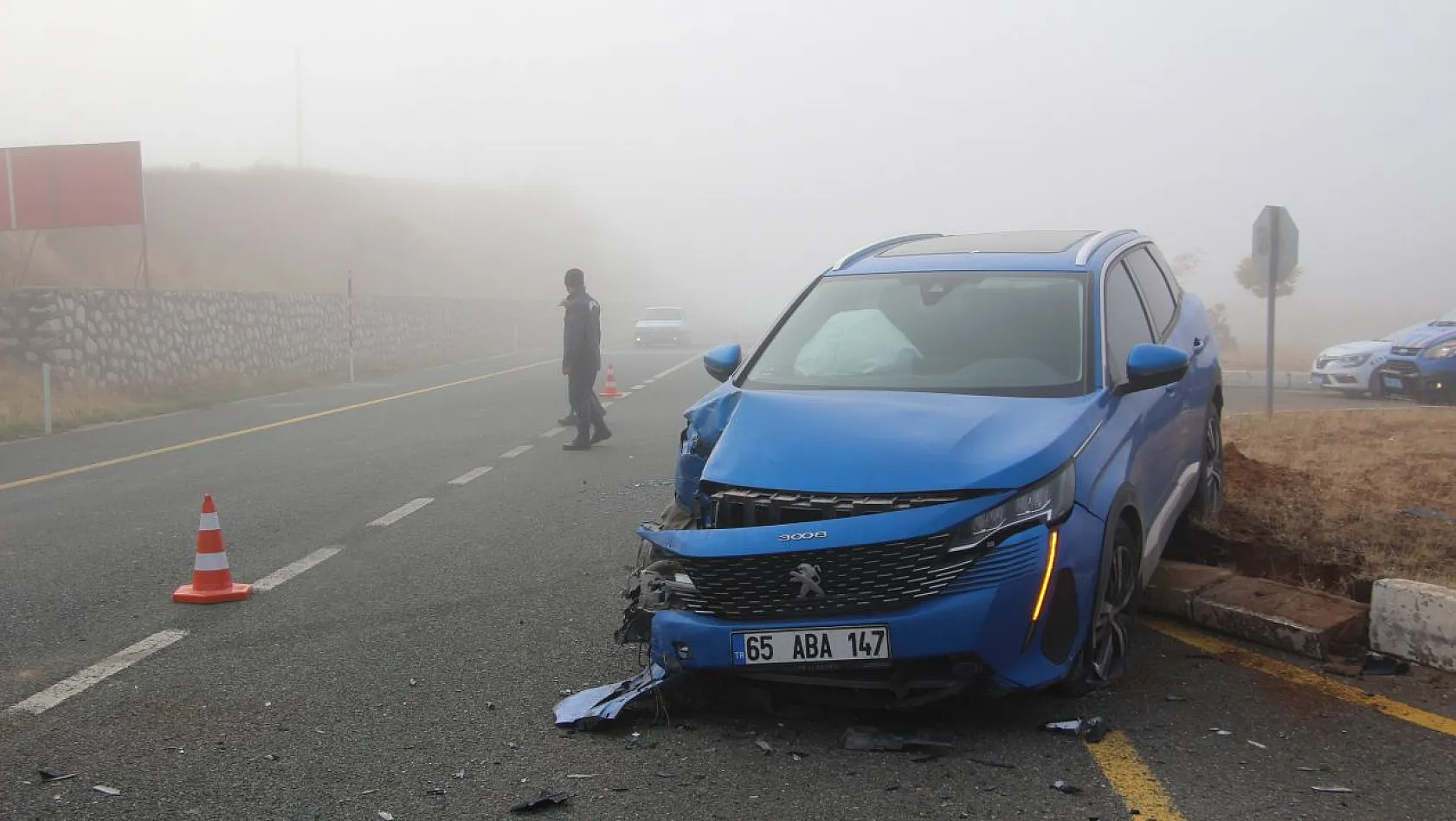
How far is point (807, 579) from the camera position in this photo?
14.9ft

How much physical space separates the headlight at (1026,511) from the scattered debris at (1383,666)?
1717 millimetres

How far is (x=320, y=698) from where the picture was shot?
17.1 feet

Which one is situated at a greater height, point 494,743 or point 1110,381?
point 1110,381

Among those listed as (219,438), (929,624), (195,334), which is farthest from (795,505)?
(195,334)

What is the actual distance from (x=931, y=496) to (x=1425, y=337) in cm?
1958

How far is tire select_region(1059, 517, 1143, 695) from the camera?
489 centimetres

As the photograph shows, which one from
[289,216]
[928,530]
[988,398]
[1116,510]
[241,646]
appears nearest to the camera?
[928,530]

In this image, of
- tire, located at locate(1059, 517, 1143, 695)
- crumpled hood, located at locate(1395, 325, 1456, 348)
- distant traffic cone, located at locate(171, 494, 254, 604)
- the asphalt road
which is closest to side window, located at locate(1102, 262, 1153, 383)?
tire, located at locate(1059, 517, 1143, 695)

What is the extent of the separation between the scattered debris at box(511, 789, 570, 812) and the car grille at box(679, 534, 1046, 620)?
919 mm

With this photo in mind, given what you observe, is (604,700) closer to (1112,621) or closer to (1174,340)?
(1112,621)

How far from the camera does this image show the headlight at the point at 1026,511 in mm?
4453

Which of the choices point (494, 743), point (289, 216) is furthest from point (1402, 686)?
point (289, 216)

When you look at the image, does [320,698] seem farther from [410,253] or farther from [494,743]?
[410,253]

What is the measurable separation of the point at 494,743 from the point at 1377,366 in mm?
20093
